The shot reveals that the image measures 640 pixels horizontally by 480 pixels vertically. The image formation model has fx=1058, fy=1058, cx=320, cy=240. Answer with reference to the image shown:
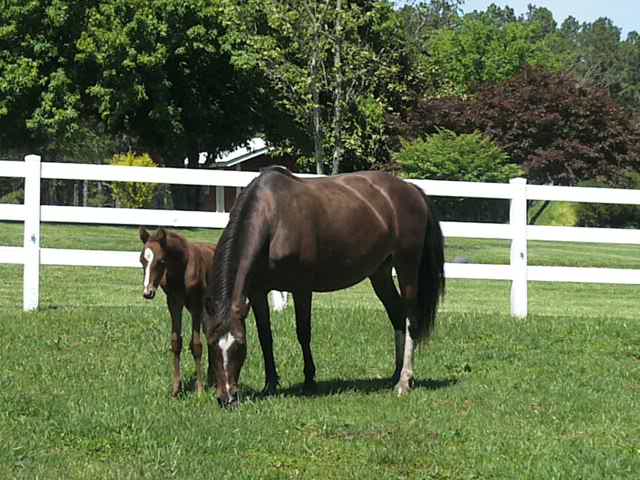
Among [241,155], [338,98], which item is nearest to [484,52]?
[241,155]

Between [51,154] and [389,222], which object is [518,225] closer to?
[389,222]

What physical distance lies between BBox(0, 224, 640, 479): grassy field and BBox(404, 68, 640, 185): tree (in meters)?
24.1

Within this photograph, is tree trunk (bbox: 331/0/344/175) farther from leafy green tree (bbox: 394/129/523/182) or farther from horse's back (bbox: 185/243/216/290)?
horse's back (bbox: 185/243/216/290)

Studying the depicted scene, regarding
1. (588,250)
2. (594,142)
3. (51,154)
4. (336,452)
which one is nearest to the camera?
(336,452)

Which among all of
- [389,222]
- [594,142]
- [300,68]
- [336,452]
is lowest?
[336,452]

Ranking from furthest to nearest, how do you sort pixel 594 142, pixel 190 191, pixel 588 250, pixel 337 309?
pixel 190 191 < pixel 594 142 < pixel 588 250 < pixel 337 309

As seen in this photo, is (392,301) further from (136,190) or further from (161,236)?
(136,190)

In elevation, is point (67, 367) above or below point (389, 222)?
below

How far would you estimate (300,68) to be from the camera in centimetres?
3444

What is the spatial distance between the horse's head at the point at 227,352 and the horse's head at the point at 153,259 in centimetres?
46

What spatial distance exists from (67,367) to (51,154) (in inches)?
1523

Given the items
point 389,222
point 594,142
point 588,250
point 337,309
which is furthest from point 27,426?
point 594,142

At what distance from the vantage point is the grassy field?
20.0 feet

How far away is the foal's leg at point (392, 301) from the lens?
359 inches
